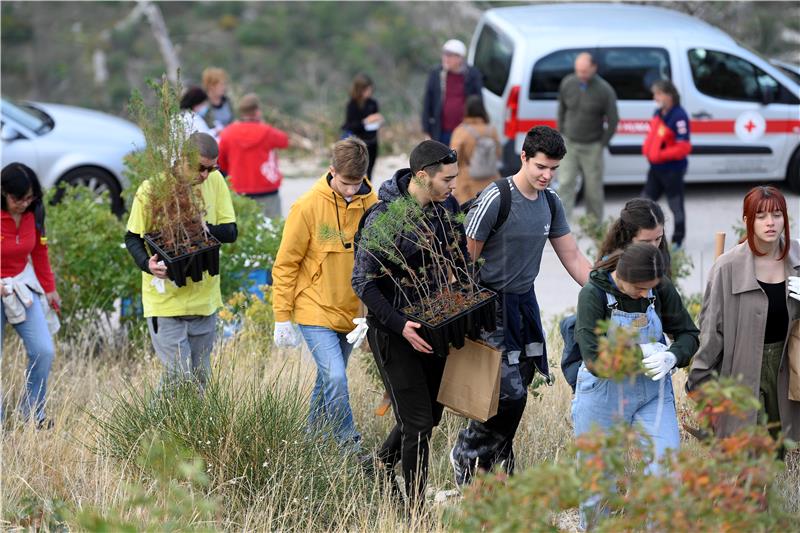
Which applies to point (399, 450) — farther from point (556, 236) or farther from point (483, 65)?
point (483, 65)

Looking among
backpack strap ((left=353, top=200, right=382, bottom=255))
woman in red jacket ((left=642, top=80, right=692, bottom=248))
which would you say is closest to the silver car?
woman in red jacket ((left=642, top=80, right=692, bottom=248))

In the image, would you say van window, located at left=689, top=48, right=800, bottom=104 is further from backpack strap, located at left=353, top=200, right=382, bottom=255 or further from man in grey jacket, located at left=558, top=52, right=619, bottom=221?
backpack strap, located at left=353, top=200, right=382, bottom=255

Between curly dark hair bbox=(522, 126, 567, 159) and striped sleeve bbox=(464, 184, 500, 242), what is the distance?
227mm

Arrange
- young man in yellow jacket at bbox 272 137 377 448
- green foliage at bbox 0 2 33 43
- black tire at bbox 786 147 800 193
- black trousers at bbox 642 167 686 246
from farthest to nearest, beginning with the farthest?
1. green foliage at bbox 0 2 33 43
2. black tire at bbox 786 147 800 193
3. black trousers at bbox 642 167 686 246
4. young man in yellow jacket at bbox 272 137 377 448

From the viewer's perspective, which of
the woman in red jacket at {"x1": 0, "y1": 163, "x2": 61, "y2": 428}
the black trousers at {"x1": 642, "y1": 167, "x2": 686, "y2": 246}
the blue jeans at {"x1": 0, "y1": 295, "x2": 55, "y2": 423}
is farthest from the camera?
the black trousers at {"x1": 642, "y1": 167, "x2": 686, "y2": 246}

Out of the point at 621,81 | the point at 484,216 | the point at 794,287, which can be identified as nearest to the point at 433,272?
the point at 484,216

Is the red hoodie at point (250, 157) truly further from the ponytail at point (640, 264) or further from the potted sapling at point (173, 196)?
the ponytail at point (640, 264)

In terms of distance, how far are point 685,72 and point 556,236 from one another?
737cm

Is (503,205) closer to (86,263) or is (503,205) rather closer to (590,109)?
(86,263)

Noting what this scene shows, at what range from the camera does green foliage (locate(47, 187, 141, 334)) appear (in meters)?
7.33

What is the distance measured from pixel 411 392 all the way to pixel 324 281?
79 cm

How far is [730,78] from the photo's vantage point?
11.9 metres

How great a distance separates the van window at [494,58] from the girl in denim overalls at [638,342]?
771 cm

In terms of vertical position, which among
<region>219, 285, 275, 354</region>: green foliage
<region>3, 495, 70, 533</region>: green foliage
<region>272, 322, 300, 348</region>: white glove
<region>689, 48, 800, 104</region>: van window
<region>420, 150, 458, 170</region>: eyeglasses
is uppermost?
<region>689, 48, 800, 104</region>: van window
